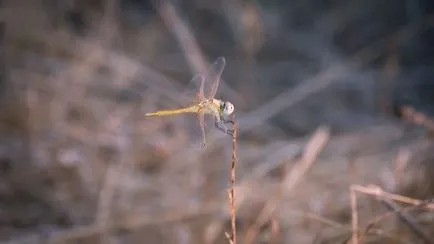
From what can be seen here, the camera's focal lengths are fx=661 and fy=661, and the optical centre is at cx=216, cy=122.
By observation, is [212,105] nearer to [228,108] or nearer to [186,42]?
[228,108]

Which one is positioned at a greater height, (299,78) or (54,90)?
(299,78)

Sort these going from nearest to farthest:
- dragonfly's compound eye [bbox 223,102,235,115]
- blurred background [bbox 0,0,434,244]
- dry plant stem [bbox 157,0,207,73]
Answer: dragonfly's compound eye [bbox 223,102,235,115] < blurred background [bbox 0,0,434,244] < dry plant stem [bbox 157,0,207,73]

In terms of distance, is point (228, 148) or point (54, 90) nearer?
point (228, 148)

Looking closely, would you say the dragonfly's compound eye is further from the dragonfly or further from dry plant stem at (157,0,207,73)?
dry plant stem at (157,0,207,73)

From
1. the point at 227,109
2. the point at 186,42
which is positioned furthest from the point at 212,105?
the point at 186,42

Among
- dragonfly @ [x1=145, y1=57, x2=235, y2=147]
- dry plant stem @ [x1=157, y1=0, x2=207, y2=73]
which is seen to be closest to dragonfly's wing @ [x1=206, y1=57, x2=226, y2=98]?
dragonfly @ [x1=145, y1=57, x2=235, y2=147]

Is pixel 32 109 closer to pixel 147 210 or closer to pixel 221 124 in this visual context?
pixel 147 210

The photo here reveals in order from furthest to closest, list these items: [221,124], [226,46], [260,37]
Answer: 1. [226,46]
2. [260,37]
3. [221,124]

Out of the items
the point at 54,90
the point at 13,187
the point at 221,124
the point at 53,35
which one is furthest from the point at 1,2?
the point at 221,124

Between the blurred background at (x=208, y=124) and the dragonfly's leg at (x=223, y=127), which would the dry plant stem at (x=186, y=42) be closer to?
the blurred background at (x=208, y=124)
